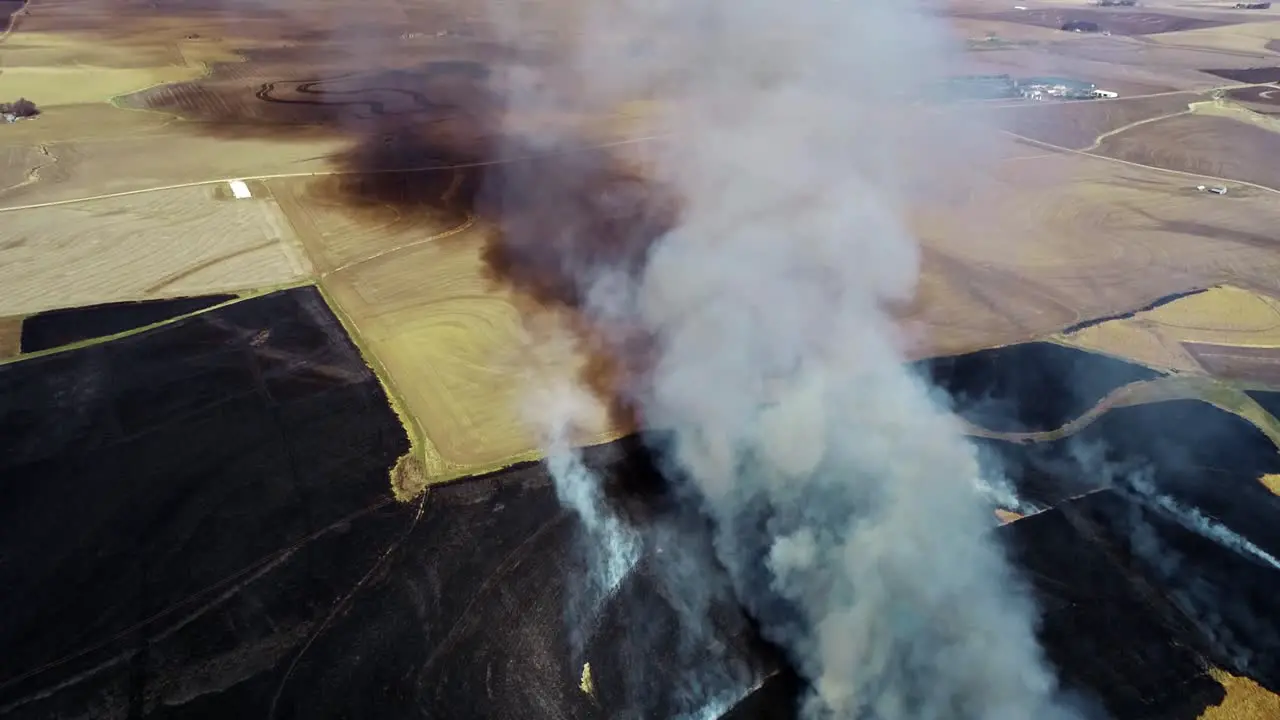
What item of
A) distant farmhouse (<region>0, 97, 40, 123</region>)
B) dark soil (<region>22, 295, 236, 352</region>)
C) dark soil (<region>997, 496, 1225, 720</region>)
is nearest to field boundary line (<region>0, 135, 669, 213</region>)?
dark soil (<region>22, 295, 236, 352</region>)

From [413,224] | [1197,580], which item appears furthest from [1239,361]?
[413,224]

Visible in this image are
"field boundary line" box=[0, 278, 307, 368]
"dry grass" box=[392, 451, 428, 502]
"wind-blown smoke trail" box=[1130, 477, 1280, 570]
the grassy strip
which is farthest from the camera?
"field boundary line" box=[0, 278, 307, 368]

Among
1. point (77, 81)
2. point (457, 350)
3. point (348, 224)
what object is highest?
point (77, 81)

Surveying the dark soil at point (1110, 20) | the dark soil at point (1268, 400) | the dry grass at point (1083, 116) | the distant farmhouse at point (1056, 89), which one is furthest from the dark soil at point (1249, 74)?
the dark soil at point (1268, 400)

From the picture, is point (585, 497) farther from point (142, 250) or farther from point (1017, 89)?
point (1017, 89)

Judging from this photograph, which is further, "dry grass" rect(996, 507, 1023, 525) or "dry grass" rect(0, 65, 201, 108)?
"dry grass" rect(0, 65, 201, 108)

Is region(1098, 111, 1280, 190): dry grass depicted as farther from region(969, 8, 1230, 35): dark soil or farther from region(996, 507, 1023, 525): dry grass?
region(969, 8, 1230, 35): dark soil

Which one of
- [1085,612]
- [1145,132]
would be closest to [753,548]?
[1085,612]
